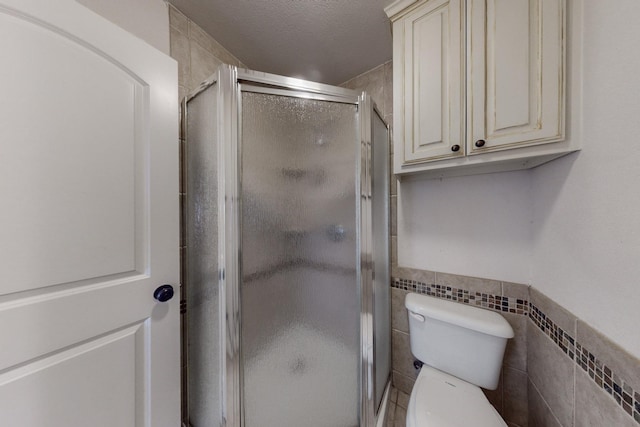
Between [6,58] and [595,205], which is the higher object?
[6,58]

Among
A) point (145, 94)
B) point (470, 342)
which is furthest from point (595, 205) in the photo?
point (145, 94)

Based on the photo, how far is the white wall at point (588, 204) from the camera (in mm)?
560

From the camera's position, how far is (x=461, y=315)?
41.8 inches

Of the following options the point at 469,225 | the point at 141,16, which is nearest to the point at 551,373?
the point at 469,225

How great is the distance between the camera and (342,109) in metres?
1.06

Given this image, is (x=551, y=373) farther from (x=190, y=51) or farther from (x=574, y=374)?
(x=190, y=51)

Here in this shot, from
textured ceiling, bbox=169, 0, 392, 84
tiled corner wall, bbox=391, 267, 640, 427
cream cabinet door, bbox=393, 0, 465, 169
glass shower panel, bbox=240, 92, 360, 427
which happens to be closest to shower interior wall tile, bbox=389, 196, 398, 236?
tiled corner wall, bbox=391, 267, 640, 427

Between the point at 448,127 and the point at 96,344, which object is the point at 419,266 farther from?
the point at 96,344

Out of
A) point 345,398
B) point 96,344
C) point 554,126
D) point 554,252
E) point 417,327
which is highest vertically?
point 554,126

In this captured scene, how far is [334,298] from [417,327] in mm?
504

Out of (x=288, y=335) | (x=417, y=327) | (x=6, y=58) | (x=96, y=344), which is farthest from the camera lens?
(x=417, y=327)

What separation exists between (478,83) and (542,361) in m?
1.19

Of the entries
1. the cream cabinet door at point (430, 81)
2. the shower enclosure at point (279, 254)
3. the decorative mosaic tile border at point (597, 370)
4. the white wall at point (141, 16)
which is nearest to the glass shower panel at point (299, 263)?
the shower enclosure at point (279, 254)

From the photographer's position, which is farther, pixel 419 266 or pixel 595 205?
→ pixel 419 266
